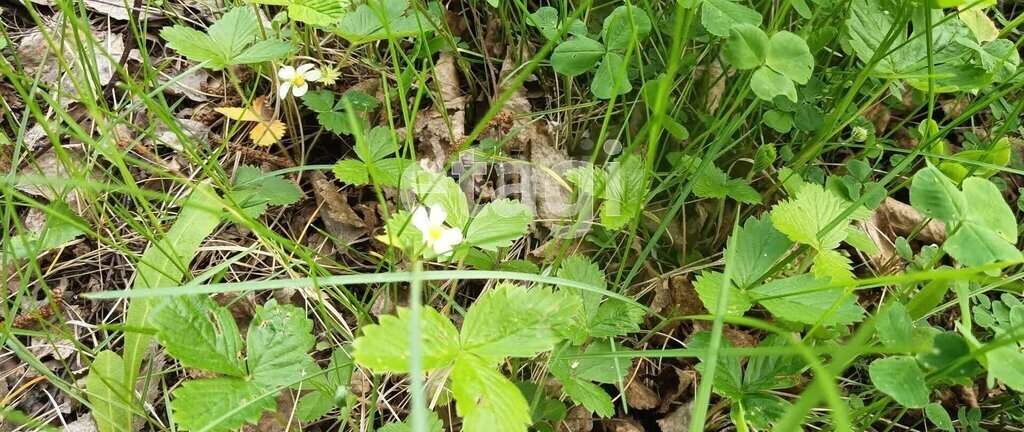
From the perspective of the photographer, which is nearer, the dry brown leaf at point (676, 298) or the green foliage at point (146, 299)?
the green foliage at point (146, 299)

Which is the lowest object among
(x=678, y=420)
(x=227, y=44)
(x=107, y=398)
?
(x=678, y=420)

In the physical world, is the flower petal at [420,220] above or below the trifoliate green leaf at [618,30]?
below

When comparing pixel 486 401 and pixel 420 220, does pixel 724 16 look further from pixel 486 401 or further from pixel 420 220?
pixel 486 401

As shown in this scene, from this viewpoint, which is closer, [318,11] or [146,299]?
[146,299]

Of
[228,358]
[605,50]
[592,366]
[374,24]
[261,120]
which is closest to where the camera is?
[228,358]

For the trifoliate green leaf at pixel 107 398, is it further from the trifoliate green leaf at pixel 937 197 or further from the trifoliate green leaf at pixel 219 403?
the trifoliate green leaf at pixel 937 197

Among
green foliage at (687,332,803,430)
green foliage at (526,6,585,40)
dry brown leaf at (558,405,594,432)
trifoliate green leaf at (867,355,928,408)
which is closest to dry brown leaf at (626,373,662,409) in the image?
dry brown leaf at (558,405,594,432)

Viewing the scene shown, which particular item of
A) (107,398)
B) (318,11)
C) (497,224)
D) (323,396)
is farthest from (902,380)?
(107,398)

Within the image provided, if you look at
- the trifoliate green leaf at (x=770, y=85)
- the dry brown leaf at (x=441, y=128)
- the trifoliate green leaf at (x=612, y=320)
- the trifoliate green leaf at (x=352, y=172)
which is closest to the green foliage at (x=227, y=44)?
the trifoliate green leaf at (x=352, y=172)
